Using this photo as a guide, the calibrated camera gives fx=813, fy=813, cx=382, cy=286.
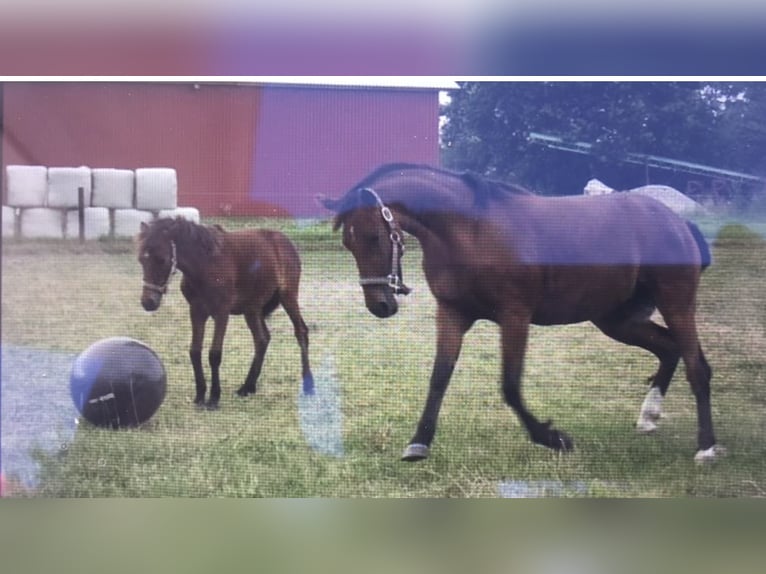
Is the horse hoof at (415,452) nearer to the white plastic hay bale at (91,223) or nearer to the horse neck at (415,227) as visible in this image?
the horse neck at (415,227)

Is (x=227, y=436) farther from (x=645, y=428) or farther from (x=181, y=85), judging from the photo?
(x=645, y=428)

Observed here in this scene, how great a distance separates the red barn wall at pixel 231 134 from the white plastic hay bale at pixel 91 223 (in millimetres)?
147

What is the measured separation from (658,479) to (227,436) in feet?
4.46

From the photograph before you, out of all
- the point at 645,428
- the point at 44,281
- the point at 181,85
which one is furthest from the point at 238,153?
the point at 645,428

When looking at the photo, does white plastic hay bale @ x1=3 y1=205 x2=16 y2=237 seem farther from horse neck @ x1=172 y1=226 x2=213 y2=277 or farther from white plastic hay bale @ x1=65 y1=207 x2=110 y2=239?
horse neck @ x1=172 y1=226 x2=213 y2=277

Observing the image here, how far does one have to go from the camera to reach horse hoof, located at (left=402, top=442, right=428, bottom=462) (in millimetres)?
2551

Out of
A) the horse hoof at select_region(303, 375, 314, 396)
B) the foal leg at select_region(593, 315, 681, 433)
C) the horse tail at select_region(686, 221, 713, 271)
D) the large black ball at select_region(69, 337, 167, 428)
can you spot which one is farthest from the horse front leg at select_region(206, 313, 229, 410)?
the horse tail at select_region(686, 221, 713, 271)

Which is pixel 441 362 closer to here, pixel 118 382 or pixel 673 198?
pixel 673 198

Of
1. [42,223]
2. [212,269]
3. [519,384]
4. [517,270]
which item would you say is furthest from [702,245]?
[42,223]

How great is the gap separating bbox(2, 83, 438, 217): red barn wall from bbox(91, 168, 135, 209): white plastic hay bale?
0.03 meters

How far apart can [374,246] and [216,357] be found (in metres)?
0.62

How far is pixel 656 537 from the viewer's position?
257 cm

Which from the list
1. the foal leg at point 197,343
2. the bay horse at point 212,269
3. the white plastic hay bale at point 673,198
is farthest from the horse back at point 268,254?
the white plastic hay bale at point 673,198

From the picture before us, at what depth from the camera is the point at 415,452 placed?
256 centimetres
